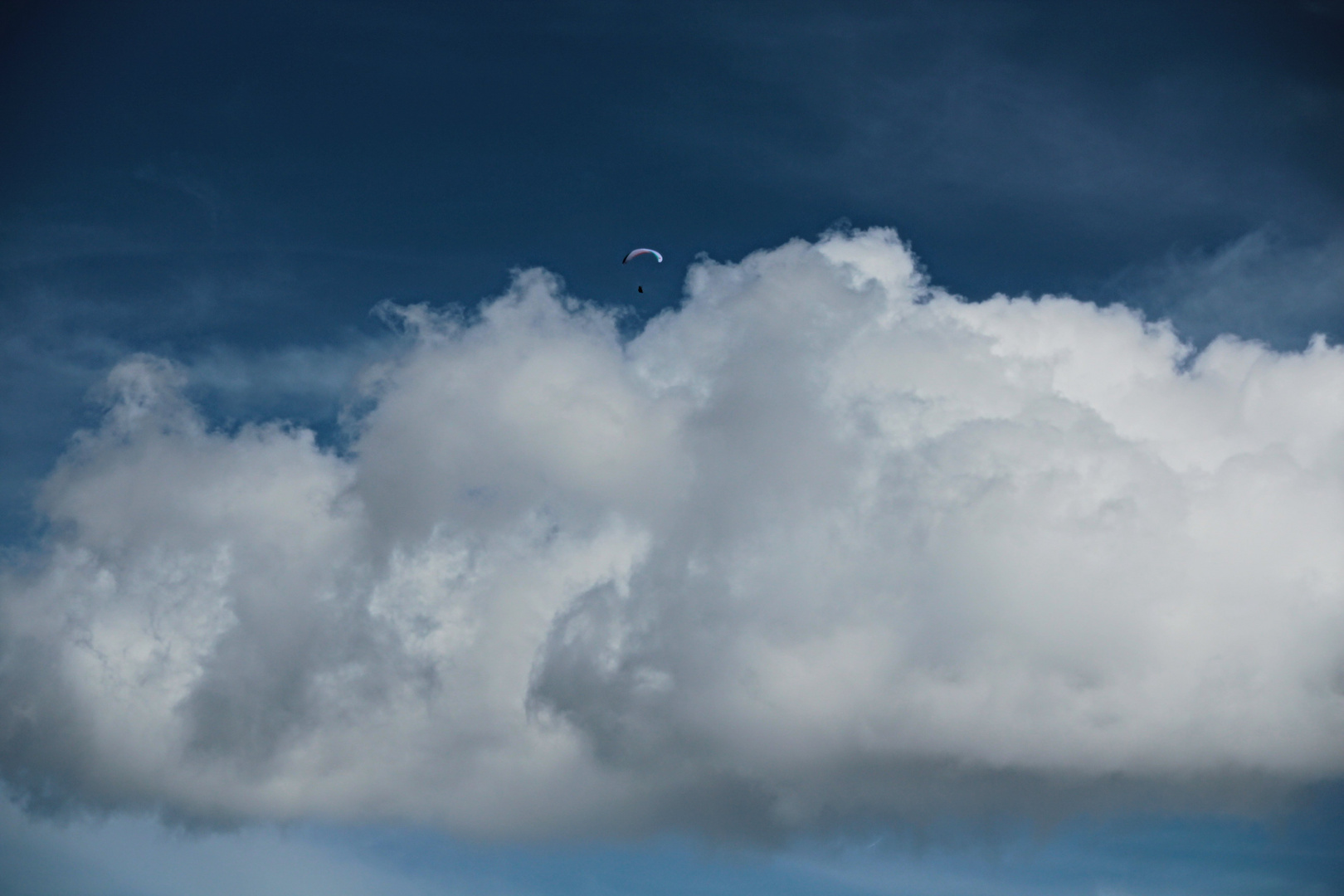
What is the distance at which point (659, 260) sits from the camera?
7352 inches
